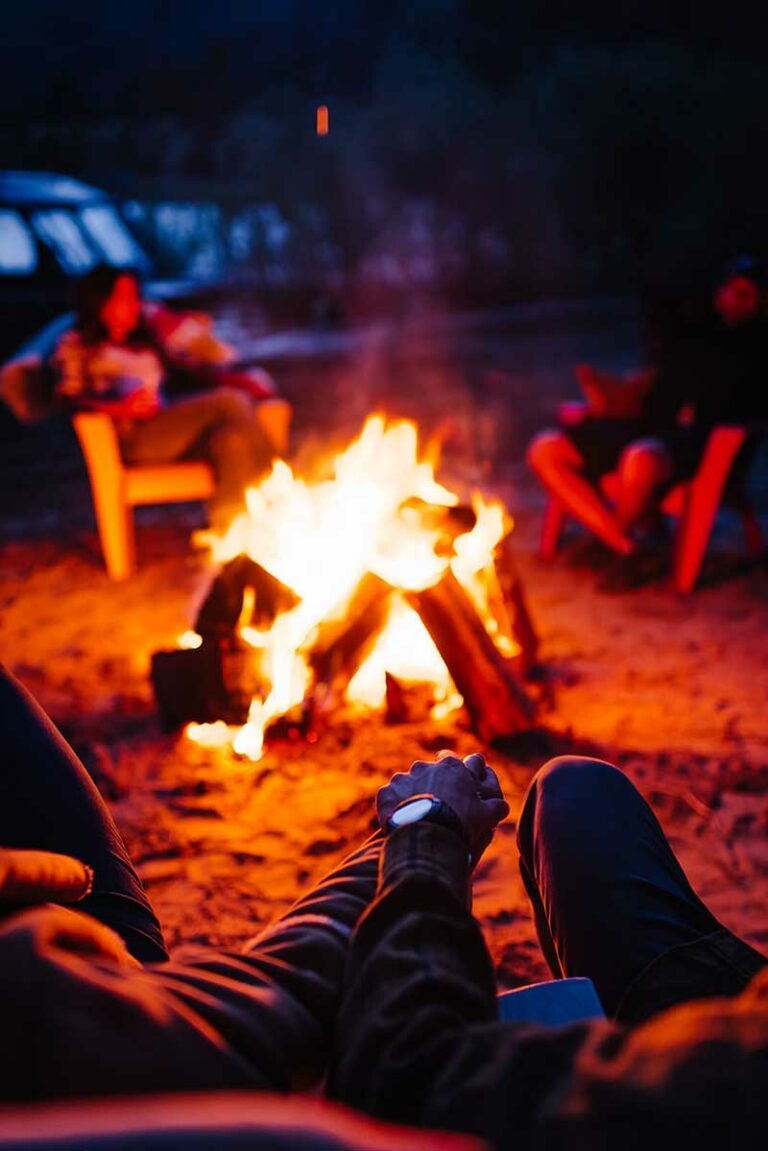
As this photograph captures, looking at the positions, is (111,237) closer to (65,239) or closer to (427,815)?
(65,239)

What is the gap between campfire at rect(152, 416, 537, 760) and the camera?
3131 mm

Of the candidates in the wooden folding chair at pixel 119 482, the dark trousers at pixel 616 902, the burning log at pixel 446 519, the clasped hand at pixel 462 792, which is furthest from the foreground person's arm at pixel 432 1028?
the wooden folding chair at pixel 119 482

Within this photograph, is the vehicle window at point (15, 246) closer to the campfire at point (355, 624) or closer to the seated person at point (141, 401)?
the seated person at point (141, 401)

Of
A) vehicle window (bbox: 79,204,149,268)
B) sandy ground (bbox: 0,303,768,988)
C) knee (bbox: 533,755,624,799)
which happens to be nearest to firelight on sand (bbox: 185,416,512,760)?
sandy ground (bbox: 0,303,768,988)

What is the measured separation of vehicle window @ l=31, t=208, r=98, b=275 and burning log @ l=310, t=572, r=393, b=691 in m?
6.45

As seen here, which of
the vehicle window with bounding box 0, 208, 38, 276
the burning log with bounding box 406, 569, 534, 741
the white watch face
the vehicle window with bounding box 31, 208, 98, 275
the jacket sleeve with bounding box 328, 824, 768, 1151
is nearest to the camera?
the jacket sleeve with bounding box 328, 824, 768, 1151

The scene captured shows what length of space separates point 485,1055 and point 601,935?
0.61 meters

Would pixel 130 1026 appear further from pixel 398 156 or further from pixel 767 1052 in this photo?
pixel 398 156

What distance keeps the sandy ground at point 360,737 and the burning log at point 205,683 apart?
5.1 inches

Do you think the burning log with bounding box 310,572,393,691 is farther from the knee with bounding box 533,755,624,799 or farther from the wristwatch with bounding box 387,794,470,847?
the wristwatch with bounding box 387,794,470,847

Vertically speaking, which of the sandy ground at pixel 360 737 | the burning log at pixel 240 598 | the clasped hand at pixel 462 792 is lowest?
the sandy ground at pixel 360 737

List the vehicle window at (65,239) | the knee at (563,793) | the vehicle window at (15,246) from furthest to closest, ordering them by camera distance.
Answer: the vehicle window at (65,239) → the vehicle window at (15,246) → the knee at (563,793)

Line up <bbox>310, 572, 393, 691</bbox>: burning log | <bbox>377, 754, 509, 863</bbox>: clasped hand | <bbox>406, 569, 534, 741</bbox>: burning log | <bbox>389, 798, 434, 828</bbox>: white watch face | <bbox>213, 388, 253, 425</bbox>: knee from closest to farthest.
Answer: <bbox>389, 798, 434, 828</bbox>: white watch face < <bbox>377, 754, 509, 863</bbox>: clasped hand < <bbox>406, 569, 534, 741</bbox>: burning log < <bbox>310, 572, 393, 691</bbox>: burning log < <bbox>213, 388, 253, 425</bbox>: knee

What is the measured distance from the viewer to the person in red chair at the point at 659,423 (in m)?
4.32
